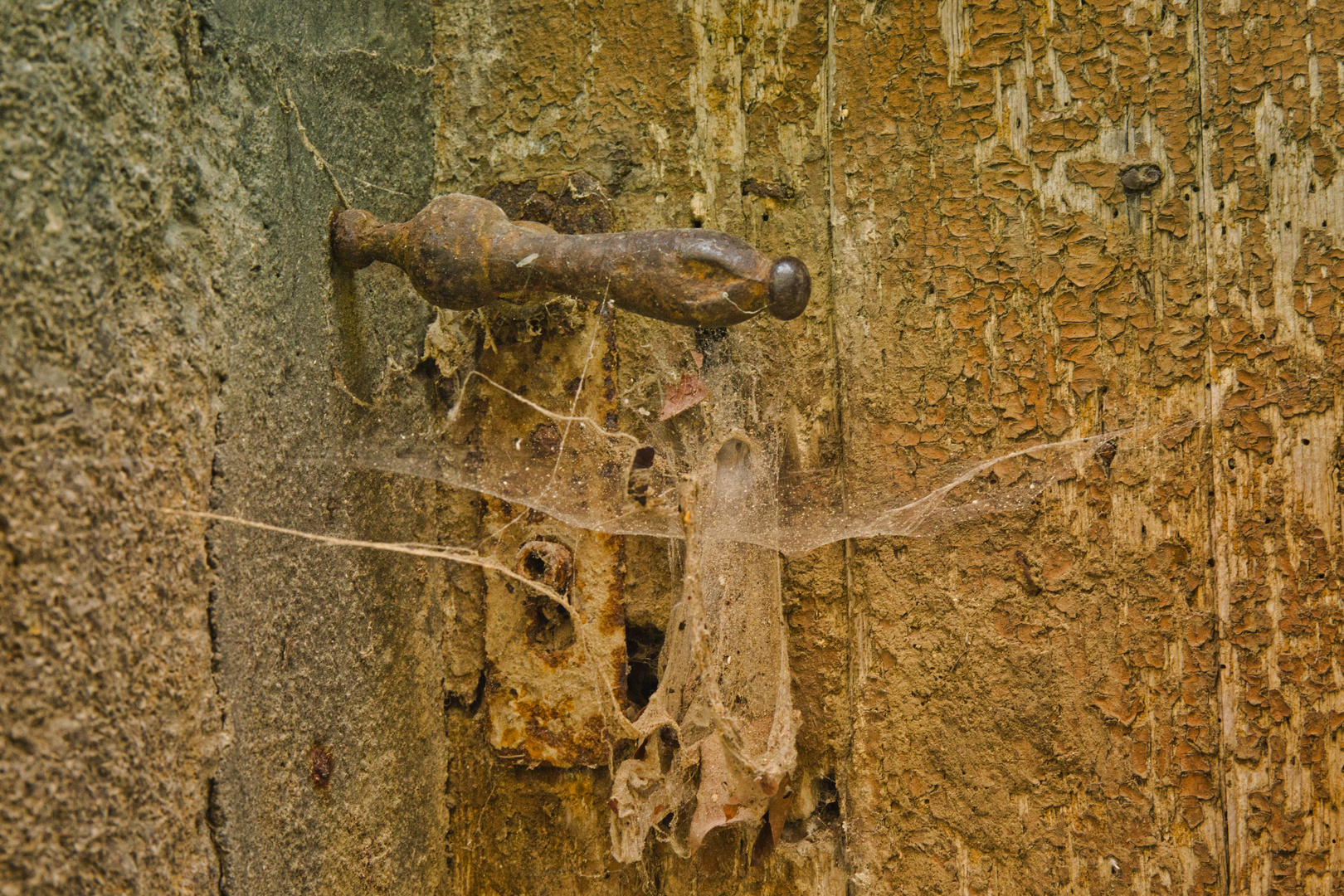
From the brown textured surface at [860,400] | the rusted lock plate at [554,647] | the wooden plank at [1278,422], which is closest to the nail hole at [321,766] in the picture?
the brown textured surface at [860,400]

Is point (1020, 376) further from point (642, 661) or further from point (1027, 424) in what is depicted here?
point (642, 661)

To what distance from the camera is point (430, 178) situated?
0.83m

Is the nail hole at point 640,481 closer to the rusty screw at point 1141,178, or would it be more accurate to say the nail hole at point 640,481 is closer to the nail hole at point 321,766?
the nail hole at point 321,766

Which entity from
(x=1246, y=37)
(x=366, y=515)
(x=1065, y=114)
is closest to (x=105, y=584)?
(x=366, y=515)

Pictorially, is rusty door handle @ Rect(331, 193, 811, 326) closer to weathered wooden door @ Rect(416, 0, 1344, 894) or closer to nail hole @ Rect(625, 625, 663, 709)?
weathered wooden door @ Rect(416, 0, 1344, 894)

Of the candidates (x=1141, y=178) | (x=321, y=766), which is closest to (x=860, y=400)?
(x=1141, y=178)

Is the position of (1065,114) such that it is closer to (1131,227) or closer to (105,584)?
(1131,227)

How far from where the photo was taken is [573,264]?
655 millimetres

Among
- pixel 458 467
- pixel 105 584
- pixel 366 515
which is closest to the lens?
pixel 105 584

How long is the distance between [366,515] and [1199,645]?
0.69m

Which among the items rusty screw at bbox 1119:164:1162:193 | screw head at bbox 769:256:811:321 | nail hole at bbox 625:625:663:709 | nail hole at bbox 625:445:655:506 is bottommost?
nail hole at bbox 625:625:663:709

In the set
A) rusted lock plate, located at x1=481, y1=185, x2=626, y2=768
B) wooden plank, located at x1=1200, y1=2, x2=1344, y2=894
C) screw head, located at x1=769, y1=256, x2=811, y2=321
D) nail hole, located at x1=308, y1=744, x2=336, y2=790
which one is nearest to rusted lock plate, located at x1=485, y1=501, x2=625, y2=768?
rusted lock plate, located at x1=481, y1=185, x2=626, y2=768

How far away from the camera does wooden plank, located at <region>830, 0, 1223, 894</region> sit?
2.43 feet

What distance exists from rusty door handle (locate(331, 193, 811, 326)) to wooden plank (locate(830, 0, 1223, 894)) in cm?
22
